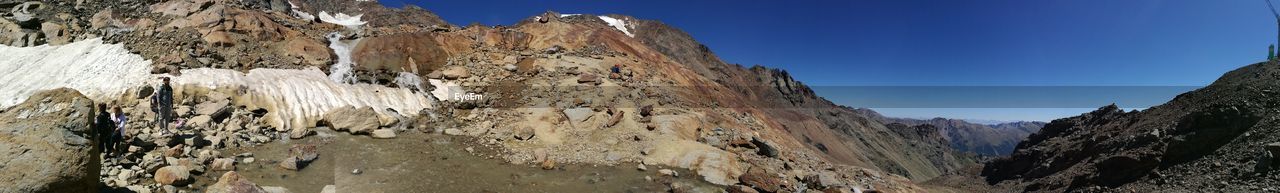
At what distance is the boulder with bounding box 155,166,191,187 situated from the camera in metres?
9.35

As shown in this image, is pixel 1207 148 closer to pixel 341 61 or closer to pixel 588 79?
pixel 588 79

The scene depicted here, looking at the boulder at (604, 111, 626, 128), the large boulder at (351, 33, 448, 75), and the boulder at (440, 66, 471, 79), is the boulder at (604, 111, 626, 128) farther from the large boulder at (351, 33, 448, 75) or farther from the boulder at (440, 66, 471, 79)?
the large boulder at (351, 33, 448, 75)

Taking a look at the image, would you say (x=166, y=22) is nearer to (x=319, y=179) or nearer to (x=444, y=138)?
(x=444, y=138)

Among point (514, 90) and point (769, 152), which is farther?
point (514, 90)

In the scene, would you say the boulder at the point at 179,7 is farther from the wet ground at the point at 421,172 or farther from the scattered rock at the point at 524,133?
the scattered rock at the point at 524,133

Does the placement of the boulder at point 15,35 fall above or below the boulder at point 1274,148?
below

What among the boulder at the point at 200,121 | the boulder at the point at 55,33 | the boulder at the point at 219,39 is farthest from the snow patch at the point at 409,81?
the boulder at the point at 55,33

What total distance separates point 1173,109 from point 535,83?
2577cm

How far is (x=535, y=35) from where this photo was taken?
104ft

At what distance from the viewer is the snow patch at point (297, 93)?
16.3 meters

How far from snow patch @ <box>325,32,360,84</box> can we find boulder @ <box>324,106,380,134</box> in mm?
3887

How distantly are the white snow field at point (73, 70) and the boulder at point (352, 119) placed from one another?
16.3ft

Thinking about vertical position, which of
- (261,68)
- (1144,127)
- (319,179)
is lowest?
(319,179)

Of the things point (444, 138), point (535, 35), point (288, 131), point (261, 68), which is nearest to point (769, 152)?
point (444, 138)
